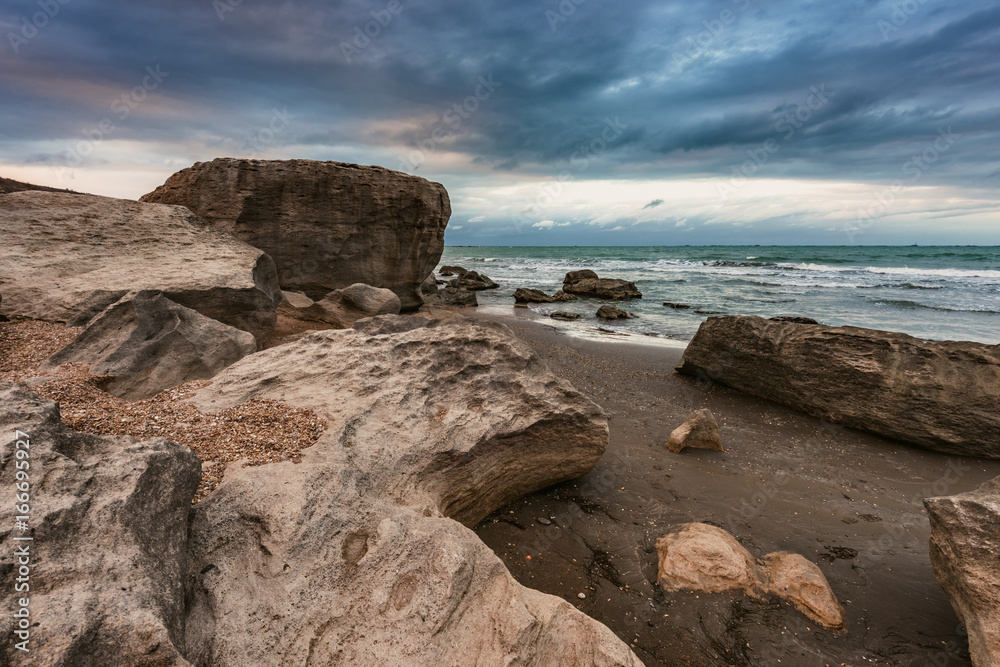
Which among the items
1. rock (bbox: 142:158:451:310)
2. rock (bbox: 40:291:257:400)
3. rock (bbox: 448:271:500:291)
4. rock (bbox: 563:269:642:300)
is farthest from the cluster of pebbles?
rock (bbox: 448:271:500:291)

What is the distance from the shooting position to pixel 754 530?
464 centimetres

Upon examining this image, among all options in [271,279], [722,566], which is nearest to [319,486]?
[722,566]

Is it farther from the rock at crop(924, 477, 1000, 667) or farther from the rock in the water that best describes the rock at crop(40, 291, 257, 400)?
the rock at crop(924, 477, 1000, 667)

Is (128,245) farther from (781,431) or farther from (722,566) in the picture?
(781,431)

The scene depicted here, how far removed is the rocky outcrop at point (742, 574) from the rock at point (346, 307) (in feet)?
27.3

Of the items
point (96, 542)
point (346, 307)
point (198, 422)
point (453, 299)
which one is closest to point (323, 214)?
point (346, 307)

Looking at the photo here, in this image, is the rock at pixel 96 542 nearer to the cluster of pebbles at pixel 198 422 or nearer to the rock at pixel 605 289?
the cluster of pebbles at pixel 198 422

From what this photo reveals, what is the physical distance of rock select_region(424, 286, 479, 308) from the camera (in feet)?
69.9

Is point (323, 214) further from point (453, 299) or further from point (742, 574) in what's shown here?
point (742, 574)

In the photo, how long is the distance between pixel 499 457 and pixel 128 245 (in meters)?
7.39

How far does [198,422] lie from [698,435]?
18.7 ft

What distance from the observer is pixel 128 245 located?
304 inches

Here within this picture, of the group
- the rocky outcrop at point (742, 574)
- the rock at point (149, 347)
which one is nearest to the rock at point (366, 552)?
the rock at point (149, 347)

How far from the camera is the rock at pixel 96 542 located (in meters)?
1.69
